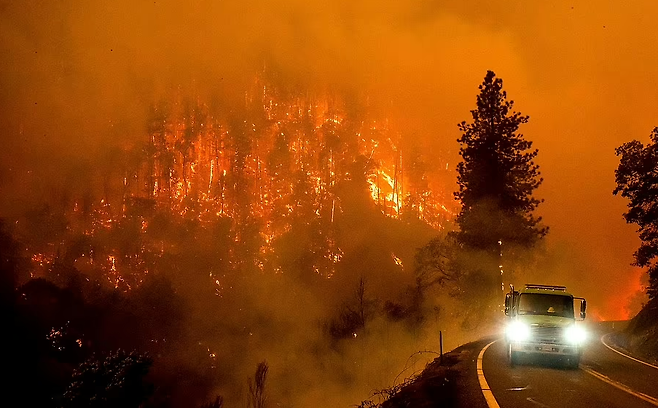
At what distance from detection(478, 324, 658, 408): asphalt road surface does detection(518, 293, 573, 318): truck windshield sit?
152 centimetres

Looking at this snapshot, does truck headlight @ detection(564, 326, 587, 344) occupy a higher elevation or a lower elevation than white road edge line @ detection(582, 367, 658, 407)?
higher

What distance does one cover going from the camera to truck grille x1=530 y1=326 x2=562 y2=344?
1511 cm

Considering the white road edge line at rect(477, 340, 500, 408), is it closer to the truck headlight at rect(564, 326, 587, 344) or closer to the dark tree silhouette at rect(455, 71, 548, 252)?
the truck headlight at rect(564, 326, 587, 344)

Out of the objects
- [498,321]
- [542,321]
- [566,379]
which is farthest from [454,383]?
[498,321]

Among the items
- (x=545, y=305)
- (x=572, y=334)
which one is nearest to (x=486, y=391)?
(x=572, y=334)

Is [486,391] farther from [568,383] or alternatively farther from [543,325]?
[543,325]

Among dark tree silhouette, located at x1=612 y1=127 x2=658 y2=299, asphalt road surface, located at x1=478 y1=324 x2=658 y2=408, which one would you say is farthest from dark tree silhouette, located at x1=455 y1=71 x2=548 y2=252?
asphalt road surface, located at x1=478 y1=324 x2=658 y2=408

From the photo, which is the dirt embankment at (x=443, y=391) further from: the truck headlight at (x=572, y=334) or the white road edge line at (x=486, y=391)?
the truck headlight at (x=572, y=334)

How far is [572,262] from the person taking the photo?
79.6 meters

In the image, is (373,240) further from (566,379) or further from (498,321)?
(566,379)

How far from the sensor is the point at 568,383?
40.9 feet

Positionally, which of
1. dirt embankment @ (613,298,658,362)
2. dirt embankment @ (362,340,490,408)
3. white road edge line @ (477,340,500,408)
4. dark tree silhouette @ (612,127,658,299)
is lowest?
dirt embankment @ (362,340,490,408)

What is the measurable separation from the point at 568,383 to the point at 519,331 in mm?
3042

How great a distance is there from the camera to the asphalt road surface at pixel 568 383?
10043 mm
